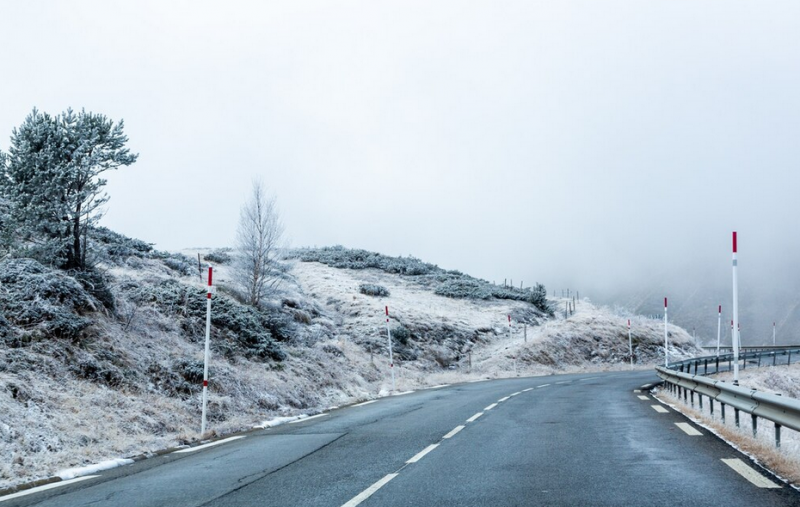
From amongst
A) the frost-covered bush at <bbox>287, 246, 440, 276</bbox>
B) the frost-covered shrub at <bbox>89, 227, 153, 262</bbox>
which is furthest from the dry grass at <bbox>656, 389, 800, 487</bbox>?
the frost-covered bush at <bbox>287, 246, 440, 276</bbox>

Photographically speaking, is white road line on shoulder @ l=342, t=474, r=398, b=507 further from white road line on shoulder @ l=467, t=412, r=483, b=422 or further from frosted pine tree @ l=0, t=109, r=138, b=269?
frosted pine tree @ l=0, t=109, r=138, b=269

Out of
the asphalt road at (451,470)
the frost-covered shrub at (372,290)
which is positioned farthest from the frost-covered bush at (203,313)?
the frost-covered shrub at (372,290)

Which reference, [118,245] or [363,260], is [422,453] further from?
[363,260]

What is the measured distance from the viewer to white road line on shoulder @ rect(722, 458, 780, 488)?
237 inches

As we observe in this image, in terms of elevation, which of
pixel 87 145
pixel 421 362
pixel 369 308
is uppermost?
pixel 87 145

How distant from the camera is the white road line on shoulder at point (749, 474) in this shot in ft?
19.7

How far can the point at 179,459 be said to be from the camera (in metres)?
9.09

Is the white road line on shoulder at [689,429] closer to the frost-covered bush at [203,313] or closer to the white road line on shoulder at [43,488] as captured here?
the white road line on shoulder at [43,488]

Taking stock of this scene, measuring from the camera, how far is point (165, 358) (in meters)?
15.4

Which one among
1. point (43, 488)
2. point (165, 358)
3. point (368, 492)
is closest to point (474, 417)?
Result: point (368, 492)

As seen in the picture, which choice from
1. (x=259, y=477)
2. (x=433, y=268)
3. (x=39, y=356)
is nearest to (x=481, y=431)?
(x=259, y=477)

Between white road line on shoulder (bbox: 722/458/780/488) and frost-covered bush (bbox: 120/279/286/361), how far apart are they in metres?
14.9

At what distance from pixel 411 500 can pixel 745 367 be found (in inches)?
1363

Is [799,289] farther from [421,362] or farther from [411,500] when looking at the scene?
[411,500]
